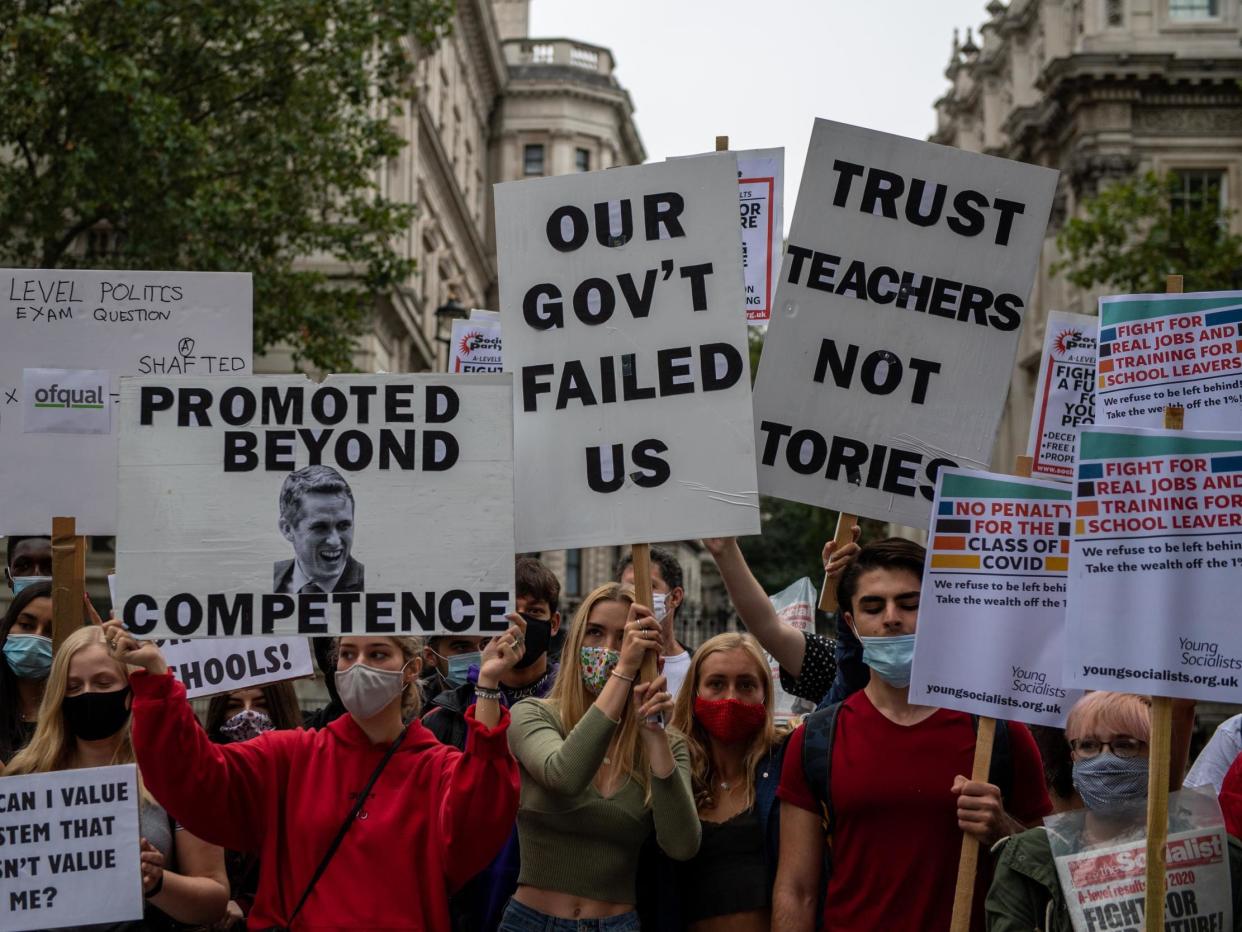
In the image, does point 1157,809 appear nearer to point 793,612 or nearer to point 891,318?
point 891,318

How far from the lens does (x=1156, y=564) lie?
15.4 feet

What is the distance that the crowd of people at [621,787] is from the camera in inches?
193

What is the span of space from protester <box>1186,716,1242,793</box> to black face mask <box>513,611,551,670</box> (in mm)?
2459

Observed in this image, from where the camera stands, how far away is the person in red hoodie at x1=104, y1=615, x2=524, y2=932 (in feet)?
16.0

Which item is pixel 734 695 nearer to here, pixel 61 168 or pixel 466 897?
pixel 466 897

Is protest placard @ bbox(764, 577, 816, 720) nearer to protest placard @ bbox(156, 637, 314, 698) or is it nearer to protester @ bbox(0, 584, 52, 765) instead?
protest placard @ bbox(156, 637, 314, 698)

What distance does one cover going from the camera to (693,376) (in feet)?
17.6

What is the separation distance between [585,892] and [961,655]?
4.52ft

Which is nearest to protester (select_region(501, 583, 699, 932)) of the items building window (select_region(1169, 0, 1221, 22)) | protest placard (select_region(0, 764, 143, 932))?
protest placard (select_region(0, 764, 143, 932))

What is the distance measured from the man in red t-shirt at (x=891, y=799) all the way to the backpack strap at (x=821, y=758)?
0.06ft

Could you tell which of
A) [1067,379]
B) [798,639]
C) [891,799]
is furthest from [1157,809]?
[1067,379]

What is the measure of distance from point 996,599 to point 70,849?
2768 mm

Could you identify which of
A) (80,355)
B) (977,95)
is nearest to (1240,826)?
(80,355)

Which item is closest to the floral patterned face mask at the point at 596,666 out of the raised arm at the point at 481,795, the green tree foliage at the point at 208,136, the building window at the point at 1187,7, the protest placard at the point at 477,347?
the raised arm at the point at 481,795
